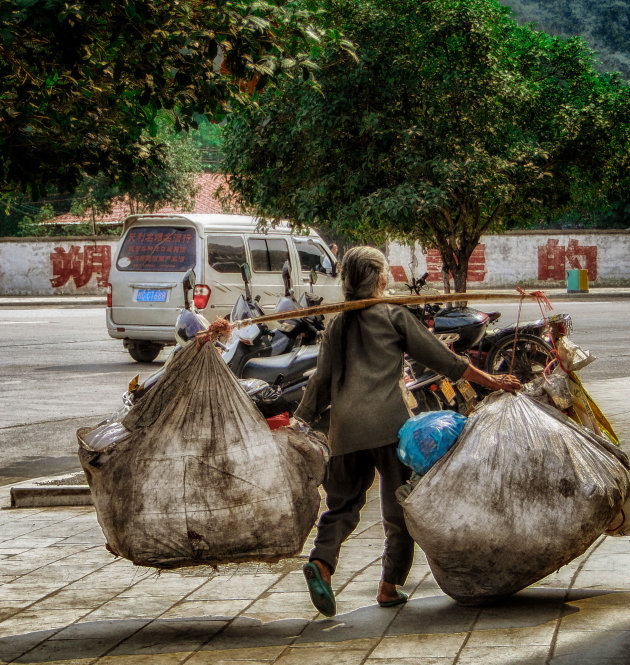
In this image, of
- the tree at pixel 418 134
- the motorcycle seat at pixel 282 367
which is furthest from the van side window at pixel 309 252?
the motorcycle seat at pixel 282 367

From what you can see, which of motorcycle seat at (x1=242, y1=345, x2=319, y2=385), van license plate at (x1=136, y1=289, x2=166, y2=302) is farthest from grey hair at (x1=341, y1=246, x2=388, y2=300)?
van license plate at (x1=136, y1=289, x2=166, y2=302)

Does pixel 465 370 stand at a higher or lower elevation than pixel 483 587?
higher

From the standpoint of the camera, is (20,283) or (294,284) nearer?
(294,284)

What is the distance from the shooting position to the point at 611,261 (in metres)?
40.2

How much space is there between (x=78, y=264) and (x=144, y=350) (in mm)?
23830

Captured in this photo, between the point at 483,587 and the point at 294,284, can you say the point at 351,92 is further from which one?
the point at 483,587

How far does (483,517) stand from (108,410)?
301 inches

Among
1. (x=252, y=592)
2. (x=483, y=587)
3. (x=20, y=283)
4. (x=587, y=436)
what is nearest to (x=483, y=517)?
(x=483, y=587)

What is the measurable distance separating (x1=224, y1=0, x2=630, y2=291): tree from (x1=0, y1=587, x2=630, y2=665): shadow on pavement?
27.5 ft

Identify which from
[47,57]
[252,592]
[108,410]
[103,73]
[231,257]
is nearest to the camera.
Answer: [252,592]

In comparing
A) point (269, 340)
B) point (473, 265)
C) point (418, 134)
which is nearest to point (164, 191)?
point (473, 265)

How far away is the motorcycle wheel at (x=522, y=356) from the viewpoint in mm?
10602

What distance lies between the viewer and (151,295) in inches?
600

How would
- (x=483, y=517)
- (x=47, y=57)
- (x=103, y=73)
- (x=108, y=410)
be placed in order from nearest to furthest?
1. (x=483, y=517)
2. (x=47, y=57)
3. (x=103, y=73)
4. (x=108, y=410)
